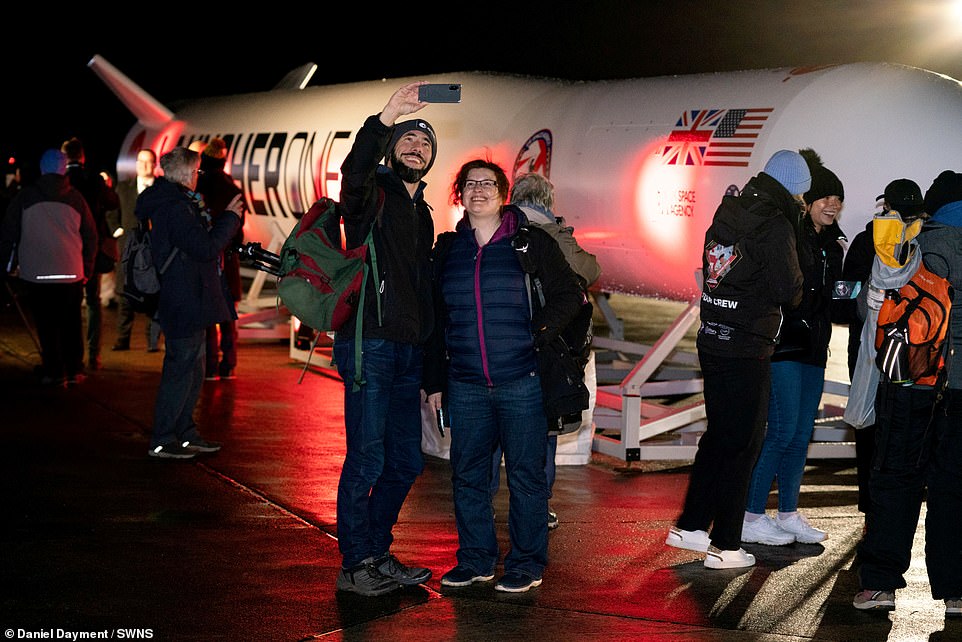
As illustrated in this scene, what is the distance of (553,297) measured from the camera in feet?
17.1

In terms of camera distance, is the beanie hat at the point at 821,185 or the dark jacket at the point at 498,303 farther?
the beanie hat at the point at 821,185

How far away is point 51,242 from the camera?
9789 mm

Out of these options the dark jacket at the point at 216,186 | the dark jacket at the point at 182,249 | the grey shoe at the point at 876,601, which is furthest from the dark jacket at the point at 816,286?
the dark jacket at the point at 216,186

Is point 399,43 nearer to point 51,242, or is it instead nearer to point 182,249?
point 51,242

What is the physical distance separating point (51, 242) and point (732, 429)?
628 cm

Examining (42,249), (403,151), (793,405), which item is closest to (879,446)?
(793,405)

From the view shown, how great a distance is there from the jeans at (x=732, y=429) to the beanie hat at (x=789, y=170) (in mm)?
818

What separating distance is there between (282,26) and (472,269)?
20.7m

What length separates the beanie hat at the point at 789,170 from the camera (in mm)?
5586

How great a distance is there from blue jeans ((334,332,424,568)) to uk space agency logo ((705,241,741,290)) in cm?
138

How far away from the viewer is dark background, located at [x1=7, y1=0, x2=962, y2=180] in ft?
58.6

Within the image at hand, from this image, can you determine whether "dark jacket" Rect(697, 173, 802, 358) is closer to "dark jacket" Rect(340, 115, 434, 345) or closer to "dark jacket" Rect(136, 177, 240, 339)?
"dark jacket" Rect(340, 115, 434, 345)

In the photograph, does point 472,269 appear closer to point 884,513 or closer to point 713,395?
point 713,395

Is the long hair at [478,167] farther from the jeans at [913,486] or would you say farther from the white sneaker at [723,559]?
the white sneaker at [723,559]
